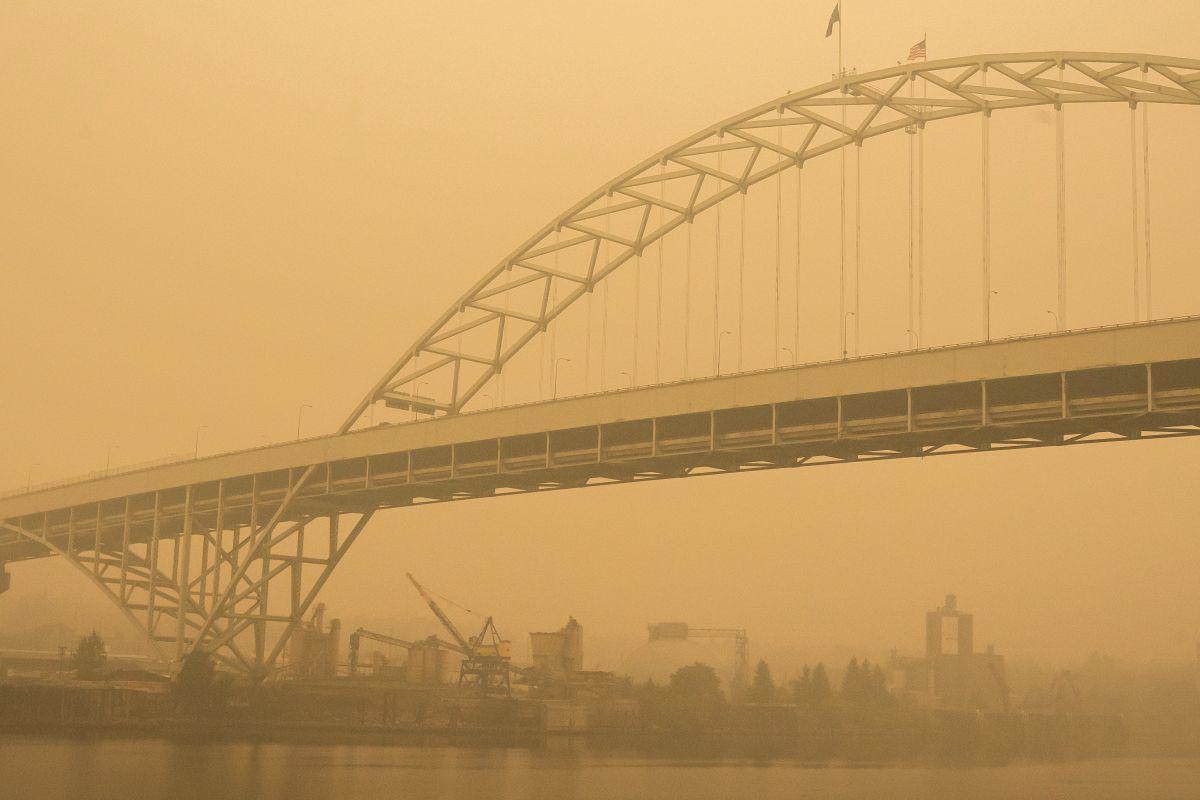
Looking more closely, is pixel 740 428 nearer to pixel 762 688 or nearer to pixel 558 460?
pixel 558 460

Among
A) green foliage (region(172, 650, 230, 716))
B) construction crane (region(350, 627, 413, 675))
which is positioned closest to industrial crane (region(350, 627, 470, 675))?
construction crane (region(350, 627, 413, 675))

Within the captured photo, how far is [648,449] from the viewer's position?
53.0m

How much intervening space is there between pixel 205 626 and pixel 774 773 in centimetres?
2732

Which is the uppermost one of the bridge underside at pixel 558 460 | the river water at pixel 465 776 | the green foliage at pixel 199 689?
the bridge underside at pixel 558 460

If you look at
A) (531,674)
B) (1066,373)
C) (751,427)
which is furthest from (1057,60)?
(531,674)

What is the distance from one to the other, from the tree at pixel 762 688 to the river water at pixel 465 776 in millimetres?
37812

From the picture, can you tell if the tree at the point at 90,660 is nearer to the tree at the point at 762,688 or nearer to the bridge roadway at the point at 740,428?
the bridge roadway at the point at 740,428

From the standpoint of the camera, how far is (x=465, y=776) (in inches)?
2048

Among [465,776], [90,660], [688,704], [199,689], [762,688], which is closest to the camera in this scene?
[465,776]

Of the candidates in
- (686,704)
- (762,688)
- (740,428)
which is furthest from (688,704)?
(740,428)

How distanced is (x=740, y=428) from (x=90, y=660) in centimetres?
4763

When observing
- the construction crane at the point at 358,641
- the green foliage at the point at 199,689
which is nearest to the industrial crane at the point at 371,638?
the construction crane at the point at 358,641

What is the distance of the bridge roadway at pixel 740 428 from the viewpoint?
4038 centimetres

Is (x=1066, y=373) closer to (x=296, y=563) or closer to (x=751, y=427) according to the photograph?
(x=751, y=427)
